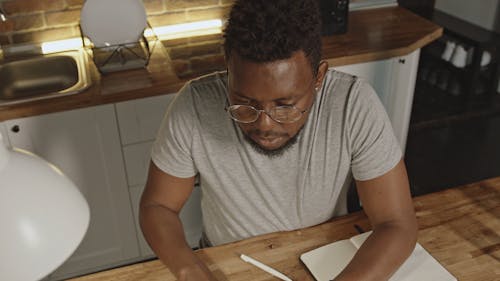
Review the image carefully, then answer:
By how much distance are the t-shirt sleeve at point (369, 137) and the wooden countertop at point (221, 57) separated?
0.88 meters

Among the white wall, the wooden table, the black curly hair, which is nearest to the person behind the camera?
the black curly hair

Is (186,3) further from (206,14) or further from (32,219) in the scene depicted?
(32,219)

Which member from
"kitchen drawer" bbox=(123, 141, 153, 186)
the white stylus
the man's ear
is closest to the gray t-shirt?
the man's ear

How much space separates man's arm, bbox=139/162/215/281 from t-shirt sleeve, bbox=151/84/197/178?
0.07ft

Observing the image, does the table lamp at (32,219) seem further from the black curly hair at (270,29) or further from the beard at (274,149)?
the beard at (274,149)

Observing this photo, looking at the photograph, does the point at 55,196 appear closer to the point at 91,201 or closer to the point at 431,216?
the point at 431,216

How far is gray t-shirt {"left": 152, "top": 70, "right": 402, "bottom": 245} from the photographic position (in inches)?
50.9

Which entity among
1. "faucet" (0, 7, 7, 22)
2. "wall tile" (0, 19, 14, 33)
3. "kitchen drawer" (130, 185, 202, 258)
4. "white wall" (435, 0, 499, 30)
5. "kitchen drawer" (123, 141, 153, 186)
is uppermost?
"faucet" (0, 7, 7, 22)

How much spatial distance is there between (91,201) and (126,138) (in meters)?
0.31

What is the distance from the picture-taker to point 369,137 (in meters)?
1.28

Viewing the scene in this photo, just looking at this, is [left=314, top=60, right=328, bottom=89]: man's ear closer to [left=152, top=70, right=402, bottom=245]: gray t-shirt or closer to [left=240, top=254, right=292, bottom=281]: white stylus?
[left=152, top=70, right=402, bottom=245]: gray t-shirt

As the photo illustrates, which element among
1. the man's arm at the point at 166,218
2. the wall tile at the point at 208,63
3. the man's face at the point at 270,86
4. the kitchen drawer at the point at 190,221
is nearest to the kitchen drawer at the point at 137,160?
the kitchen drawer at the point at 190,221

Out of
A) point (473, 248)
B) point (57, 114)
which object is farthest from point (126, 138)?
point (473, 248)

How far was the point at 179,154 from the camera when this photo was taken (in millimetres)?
1316
